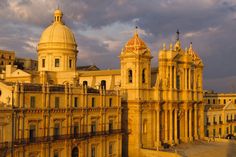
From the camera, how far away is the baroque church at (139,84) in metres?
49.5

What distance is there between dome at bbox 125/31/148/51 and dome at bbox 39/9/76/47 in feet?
38.0

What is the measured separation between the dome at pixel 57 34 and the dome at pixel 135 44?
456 inches

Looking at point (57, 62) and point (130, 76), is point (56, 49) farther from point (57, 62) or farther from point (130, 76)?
point (130, 76)

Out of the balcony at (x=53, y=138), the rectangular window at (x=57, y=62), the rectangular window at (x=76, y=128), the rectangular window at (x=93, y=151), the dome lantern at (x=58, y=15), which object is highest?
the dome lantern at (x=58, y=15)

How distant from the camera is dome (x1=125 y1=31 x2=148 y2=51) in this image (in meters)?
50.5

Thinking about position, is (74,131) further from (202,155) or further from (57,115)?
(202,155)

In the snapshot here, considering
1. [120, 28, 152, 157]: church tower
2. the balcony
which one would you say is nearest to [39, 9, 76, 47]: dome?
[120, 28, 152, 157]: church tower

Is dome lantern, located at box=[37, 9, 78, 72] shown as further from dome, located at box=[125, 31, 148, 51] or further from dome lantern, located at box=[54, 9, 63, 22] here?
dome, located at box=[125, 31, 148, 51]

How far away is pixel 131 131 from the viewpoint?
49812 mm

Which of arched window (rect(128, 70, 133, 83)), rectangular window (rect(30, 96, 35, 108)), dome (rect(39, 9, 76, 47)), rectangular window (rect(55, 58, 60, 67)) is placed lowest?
rectangular window (rect(30, 96, 35, 108))

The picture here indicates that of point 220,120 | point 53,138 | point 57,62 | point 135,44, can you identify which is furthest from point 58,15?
point 220,120

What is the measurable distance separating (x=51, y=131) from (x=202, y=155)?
69.7 feet

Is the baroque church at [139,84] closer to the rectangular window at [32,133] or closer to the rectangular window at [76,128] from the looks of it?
the rectangular window at [76,128]

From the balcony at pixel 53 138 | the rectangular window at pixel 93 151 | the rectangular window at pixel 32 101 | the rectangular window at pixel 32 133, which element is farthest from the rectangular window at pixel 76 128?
the rectangular window at pixel 32 101
